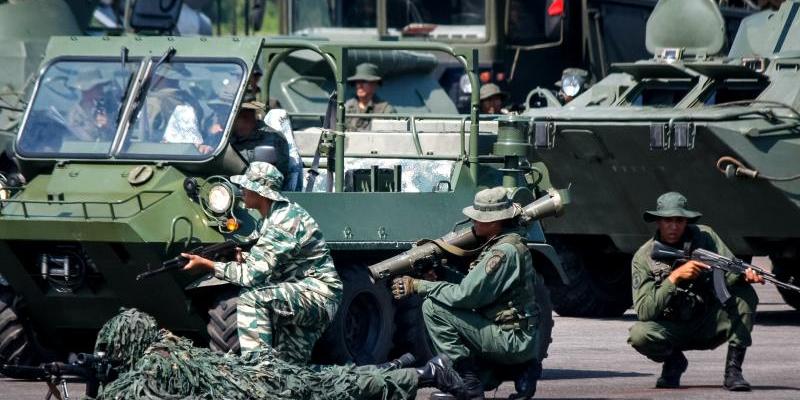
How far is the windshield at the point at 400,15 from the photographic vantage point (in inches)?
999

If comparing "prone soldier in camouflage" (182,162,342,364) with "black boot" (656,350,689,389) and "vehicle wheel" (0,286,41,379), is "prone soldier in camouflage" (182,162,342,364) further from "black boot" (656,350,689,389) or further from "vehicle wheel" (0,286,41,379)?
"black boot" (656,350,689,389)

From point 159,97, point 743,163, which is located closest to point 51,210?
point 159,97

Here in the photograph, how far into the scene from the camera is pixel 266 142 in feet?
39.6

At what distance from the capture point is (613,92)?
1773 centimetres

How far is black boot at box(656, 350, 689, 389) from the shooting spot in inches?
472

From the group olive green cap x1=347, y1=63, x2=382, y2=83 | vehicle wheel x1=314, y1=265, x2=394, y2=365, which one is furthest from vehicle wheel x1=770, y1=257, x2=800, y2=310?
vehicle wheel x1=314, y1=265, x2=394, y2=365

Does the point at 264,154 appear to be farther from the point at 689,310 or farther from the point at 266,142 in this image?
the point at 689,310

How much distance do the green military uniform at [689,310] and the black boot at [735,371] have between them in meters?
0.06

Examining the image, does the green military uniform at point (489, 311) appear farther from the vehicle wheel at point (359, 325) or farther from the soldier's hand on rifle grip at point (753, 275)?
the soldier's hand on rifle grip at point (753, 275)

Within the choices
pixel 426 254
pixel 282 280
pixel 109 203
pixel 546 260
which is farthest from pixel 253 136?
pixel 546 260

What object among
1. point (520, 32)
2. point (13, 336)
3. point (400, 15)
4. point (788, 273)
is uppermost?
point (13, 336)

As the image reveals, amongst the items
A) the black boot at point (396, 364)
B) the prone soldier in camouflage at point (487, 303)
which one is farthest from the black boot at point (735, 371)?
the black boot at point (396, 364)

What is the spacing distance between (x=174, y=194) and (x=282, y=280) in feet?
4.04

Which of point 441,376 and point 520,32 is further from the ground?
point 441,376
